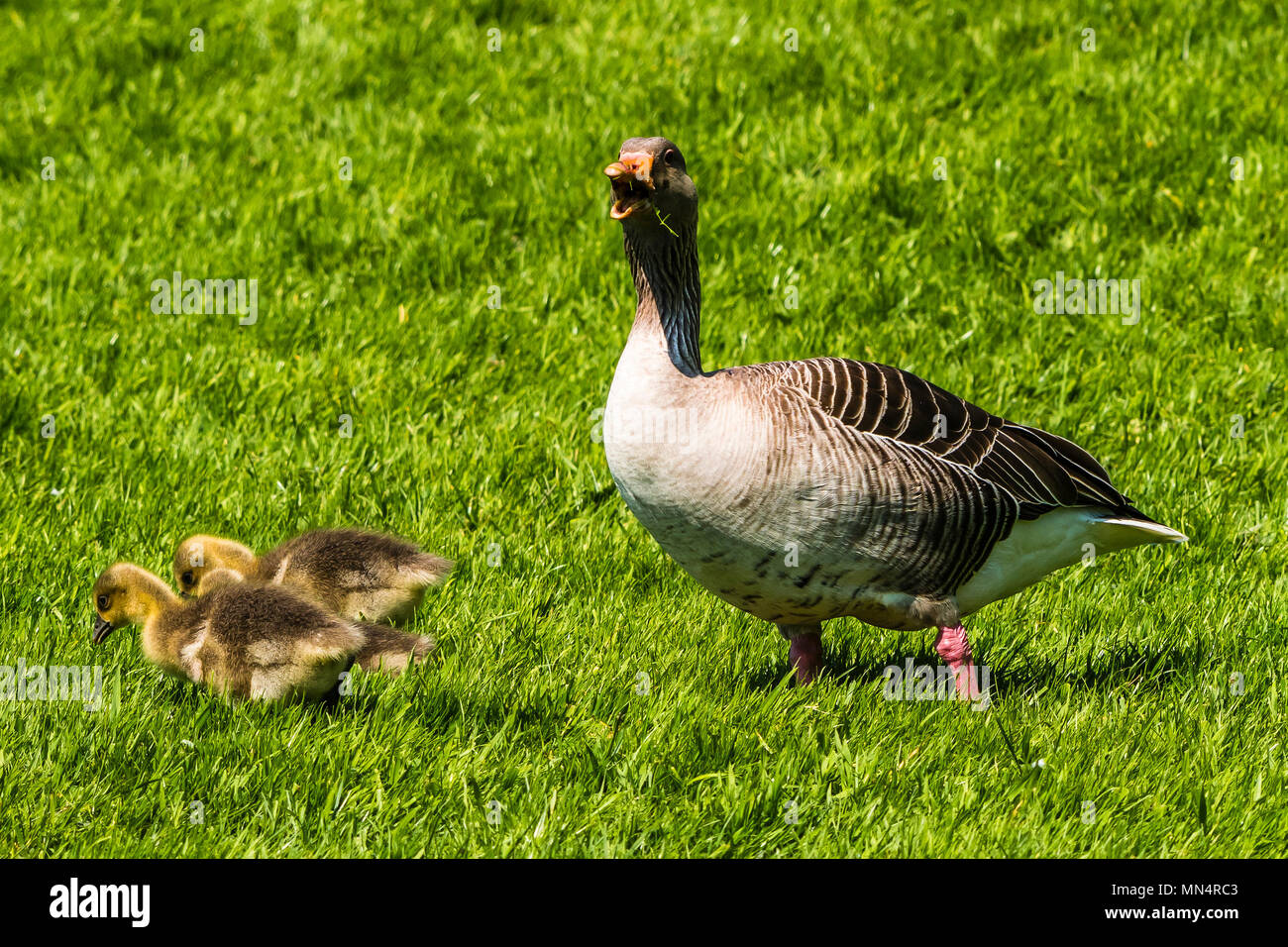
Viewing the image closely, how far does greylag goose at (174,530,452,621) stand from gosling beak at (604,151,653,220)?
6.39 ft

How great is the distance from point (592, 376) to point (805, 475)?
404cm

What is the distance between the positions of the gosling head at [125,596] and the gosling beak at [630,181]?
264 centimetres

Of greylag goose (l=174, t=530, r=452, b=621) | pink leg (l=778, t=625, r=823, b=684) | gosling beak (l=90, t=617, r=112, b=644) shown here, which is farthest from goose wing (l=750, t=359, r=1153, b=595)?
gosling beak (l=90, t=617, r=112, b=644)

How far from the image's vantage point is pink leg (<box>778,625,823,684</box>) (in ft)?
19.9

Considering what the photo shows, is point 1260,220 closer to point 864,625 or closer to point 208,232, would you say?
point 864,625

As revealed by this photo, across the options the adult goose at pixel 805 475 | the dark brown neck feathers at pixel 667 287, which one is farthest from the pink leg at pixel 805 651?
the dark brown neck feathers at pixel 667 287

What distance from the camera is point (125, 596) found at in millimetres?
6043

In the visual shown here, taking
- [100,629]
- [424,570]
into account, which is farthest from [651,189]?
[100,629]

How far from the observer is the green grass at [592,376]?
4.95m

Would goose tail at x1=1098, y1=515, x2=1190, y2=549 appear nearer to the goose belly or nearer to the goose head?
the goose belly

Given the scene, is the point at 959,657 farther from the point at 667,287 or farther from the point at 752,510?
the point at 667,287

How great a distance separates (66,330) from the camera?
9.31 m

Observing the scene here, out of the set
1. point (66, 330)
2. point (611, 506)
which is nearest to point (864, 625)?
point (611, 506)

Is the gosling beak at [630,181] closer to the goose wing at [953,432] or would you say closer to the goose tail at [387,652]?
the goose wing at [953,432]
